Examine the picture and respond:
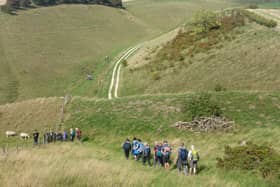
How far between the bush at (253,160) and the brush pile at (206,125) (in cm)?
910

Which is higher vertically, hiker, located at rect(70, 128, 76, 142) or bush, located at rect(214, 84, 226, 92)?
bush, located at rect(214, 84, 226, 92)

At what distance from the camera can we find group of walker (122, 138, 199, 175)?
1842cm

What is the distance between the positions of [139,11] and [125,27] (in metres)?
26.2

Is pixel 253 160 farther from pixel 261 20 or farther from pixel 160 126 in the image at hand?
pixel 261 20

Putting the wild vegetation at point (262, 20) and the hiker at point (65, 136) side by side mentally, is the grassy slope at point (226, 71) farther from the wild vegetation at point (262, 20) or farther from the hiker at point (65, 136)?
the hiker at point (65, 136)

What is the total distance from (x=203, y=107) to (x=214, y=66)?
15103mm

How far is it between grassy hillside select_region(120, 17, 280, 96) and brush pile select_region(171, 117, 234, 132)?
10.1m

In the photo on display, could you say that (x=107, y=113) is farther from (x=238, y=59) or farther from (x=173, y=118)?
(x=238, y=59)

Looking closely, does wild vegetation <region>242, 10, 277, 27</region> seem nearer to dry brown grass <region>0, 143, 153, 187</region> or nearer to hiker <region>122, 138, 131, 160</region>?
hiker <region>122, 138, 131, 160</region>

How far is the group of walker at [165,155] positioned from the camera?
18422mm

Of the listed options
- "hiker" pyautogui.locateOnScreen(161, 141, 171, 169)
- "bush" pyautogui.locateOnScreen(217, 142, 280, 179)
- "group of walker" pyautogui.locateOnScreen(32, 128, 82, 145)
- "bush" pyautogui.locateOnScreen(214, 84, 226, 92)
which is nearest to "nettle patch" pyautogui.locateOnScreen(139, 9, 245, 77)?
"bush" pyautogui.locateOnScreen(214, 84, 226, 92)

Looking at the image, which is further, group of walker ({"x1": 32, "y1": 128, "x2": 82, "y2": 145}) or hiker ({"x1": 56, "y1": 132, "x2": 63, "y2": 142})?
hiker ({"x1": 56, "y1": 132, "x2": 63, "y2": 142})

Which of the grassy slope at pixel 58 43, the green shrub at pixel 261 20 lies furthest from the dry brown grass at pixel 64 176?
the green shrub at pixel 261 20

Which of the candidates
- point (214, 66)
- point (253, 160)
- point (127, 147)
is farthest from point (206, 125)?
point (214, 66)
